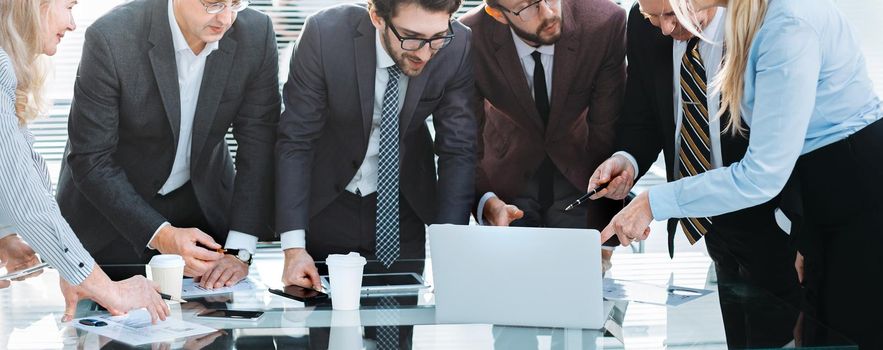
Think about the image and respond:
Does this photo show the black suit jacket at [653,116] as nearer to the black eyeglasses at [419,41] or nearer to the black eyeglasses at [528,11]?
the black eyeglasses at [528,11]

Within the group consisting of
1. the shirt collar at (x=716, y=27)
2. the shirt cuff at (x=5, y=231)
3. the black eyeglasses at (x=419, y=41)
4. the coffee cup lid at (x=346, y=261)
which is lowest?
the shirt cuff at (x=5, y=231)

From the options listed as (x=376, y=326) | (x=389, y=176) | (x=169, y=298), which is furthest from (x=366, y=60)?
(x=376, y=326)

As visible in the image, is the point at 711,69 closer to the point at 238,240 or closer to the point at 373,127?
the point at 373,127

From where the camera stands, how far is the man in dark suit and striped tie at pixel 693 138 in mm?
2824

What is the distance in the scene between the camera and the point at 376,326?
2086 mm

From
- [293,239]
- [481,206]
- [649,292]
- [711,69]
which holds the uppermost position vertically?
[711,69]

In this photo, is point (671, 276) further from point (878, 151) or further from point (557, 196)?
point (557, 196)

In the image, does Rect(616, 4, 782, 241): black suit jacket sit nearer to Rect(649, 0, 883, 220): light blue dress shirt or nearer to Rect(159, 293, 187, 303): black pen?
Rect(649, 0, 883, 220): light blue dress shirt

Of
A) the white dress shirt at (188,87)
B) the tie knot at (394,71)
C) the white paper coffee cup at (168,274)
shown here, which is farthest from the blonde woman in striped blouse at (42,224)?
the tie knot at (394,71)

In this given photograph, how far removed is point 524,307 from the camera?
6.96 feet

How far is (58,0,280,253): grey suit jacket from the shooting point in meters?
2.96

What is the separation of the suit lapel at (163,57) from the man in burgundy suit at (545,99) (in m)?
1.01

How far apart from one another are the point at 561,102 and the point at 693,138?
1.93ft

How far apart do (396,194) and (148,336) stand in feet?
4.39
